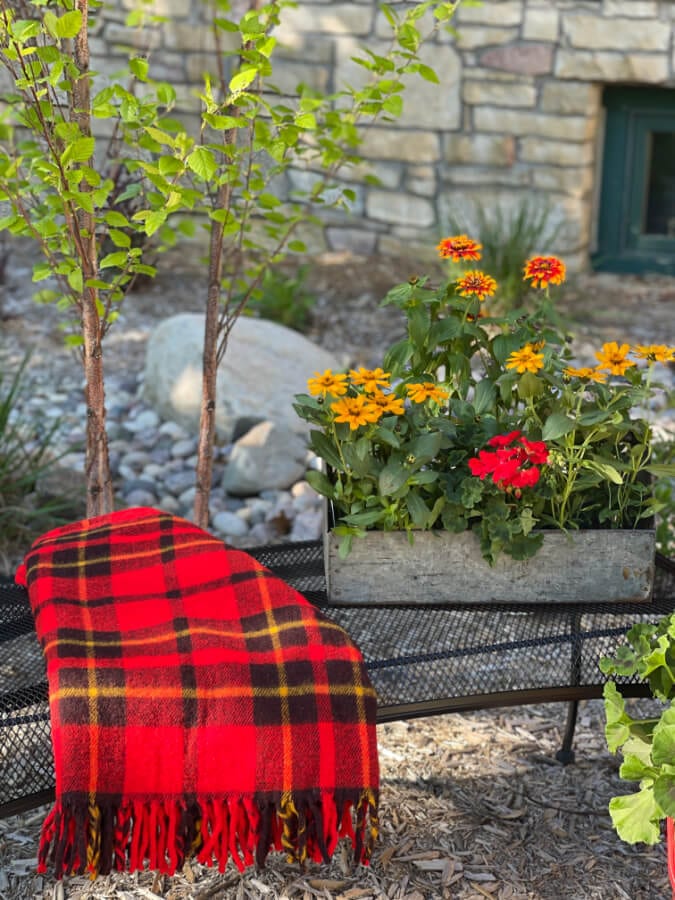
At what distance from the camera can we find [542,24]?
15.9ft

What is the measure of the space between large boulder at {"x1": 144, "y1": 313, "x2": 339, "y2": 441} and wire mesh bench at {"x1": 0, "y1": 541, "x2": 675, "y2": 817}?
178cm

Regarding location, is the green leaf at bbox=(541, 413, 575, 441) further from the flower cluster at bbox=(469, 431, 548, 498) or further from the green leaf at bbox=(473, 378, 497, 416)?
the green leaf at bbox=(473, 378, 497, 416)

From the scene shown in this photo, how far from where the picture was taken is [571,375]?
2.00 m

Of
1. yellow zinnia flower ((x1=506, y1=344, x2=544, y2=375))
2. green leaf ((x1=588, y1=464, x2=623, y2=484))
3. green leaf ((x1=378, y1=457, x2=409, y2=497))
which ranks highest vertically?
yellow zinnia flower ((x1=506, y1=344, x2=544, y2=375))

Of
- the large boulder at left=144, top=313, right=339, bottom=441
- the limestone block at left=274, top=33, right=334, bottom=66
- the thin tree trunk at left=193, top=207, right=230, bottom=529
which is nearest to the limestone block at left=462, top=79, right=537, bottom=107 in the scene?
the limestone block at left=274, top=33, right=334, bottom=66

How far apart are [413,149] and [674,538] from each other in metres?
2.85

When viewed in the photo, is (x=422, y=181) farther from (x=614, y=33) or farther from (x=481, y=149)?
(x=614, y=33)

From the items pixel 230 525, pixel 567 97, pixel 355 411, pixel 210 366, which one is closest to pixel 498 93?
pixel 567 97

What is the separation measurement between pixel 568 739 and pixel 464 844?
0.37m

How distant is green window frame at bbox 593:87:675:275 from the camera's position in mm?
5081

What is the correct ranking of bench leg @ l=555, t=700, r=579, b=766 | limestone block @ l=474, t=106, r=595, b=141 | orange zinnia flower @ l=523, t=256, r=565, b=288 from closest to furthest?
1. orange zinnia flower @ l=523, t=256, r=565, b=288
2. bench leg @ l=555, t=700, r=579, b=766
3. limestone block @ l=474, t=106, r=595, b=141

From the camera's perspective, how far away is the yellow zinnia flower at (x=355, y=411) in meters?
1.85

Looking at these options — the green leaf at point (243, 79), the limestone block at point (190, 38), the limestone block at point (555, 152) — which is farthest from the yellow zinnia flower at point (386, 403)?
the limestone block at point (190, 38)

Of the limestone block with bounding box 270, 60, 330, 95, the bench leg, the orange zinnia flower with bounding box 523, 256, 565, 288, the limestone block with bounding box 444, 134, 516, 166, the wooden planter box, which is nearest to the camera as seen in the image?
the wooden planter box
